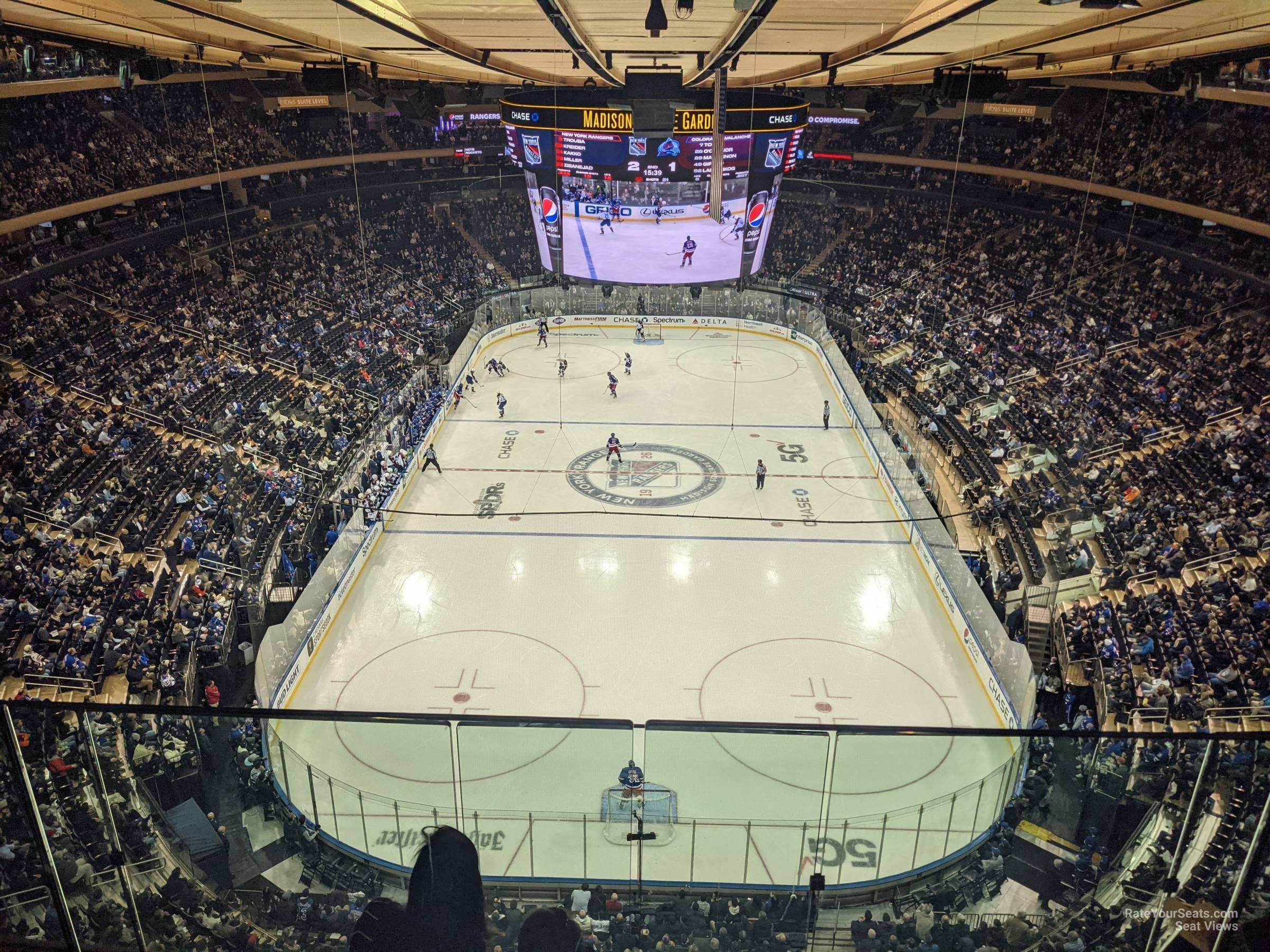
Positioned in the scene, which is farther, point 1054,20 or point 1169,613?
point 1169,613

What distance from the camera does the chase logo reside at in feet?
94.1

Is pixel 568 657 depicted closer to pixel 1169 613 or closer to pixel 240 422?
pixel 1169 613

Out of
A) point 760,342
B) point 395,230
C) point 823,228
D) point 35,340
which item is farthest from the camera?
point 823,228

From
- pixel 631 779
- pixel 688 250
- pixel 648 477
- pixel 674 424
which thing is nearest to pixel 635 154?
pixel 688 250

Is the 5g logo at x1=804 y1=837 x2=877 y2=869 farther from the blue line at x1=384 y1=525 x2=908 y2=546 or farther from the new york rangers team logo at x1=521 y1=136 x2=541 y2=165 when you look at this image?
the new york rangers team logo at x1=521 y1=136 x2=541 y2=165

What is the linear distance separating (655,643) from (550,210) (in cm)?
1829

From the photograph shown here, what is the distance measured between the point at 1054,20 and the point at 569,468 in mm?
15612

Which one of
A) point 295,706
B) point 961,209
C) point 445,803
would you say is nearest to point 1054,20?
point 445,803

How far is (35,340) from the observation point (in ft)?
71.5

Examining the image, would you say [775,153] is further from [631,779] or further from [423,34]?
[631,779]

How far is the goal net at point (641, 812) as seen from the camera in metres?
5.34

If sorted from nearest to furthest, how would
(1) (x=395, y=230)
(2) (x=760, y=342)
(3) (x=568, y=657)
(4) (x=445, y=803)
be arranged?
(4) (x=445, y=803) → (3) (x=568, y=657) → (2) (x=760, y=342) → (1) (x=395, y=230)

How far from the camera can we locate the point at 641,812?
534cm

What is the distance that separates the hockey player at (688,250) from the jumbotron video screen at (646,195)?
0.03 metres
